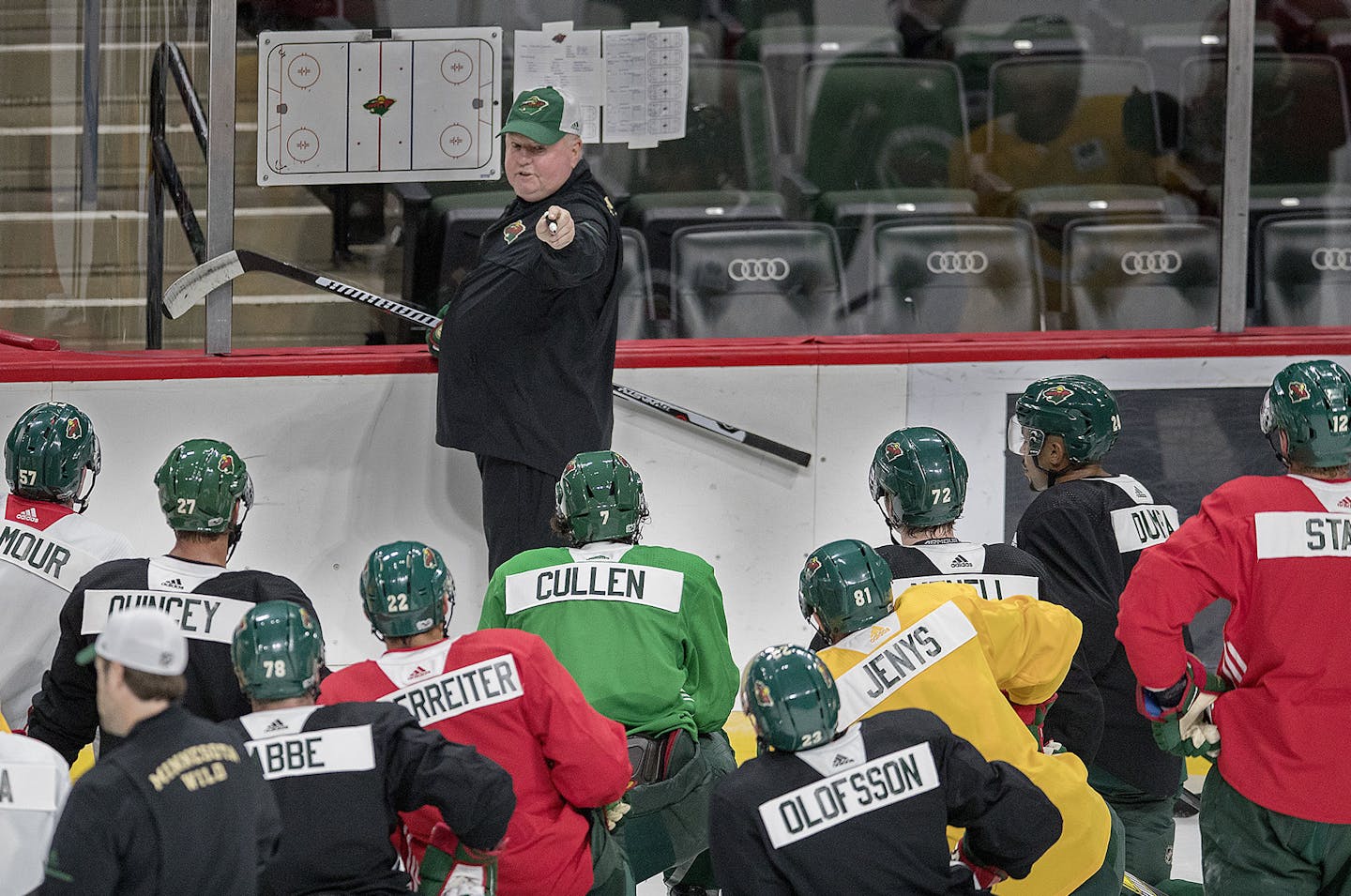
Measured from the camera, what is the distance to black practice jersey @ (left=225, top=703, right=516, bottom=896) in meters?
2.72

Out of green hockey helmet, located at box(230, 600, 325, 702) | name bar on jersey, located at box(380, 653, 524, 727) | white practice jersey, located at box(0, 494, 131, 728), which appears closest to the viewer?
green hockey helmet, located at box(230, 600, 325, 702)

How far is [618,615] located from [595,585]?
8cm

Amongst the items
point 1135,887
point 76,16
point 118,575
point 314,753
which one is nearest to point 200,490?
point 118,575

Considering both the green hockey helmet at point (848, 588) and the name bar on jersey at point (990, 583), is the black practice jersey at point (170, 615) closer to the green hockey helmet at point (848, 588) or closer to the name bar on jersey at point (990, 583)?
the green hockey helmet at point (848, 588)

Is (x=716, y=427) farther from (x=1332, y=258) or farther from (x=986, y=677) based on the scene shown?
(x=986, y=677)

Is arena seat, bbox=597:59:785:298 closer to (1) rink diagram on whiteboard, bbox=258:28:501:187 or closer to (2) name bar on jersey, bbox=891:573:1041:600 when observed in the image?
(1) rink diagram on whiteboard, bbox=258:28:501:187

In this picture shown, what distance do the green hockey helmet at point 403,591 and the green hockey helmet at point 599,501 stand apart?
0.56m

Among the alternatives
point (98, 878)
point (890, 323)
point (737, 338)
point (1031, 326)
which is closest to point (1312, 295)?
point (1031, 326)

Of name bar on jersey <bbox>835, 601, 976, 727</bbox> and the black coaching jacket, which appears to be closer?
name bar on jersey <bbox>835, 601, 976, 727</bbox>

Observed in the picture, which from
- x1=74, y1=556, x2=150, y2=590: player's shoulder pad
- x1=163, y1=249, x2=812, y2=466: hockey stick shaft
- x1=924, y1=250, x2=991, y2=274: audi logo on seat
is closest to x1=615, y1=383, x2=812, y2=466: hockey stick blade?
x1=163, y1=249, x2=812, y2=466: hockey stick shaft

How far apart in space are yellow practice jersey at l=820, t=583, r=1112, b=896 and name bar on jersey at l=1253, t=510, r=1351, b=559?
1.28 feet

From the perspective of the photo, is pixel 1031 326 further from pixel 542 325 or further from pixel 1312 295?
pixel 542 325

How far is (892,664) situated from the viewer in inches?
120

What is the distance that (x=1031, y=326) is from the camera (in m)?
5.52
